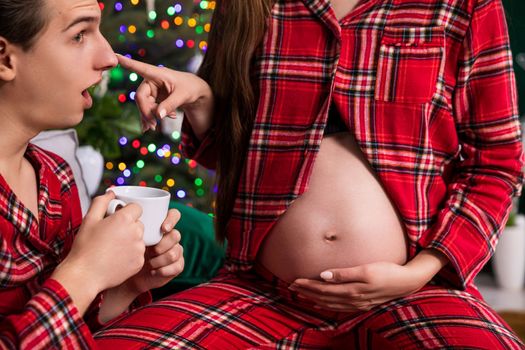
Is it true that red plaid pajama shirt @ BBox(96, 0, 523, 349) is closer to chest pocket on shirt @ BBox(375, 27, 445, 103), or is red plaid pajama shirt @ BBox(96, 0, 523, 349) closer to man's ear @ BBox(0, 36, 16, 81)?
chest pocket on shirt @ BBox(375, 27, 445, 103)

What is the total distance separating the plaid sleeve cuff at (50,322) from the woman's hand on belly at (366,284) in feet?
1.60


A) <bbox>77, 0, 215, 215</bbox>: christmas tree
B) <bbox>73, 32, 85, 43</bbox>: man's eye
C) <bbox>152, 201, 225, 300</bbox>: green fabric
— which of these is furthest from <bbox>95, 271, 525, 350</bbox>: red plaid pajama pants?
<bbox>77, 0, 215, 215</bbox>: christmas tree

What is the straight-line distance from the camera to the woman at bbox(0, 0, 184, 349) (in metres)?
1.01

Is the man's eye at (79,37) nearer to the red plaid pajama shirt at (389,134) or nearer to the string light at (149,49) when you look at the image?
the red plaid pajama shirt at (389,134)

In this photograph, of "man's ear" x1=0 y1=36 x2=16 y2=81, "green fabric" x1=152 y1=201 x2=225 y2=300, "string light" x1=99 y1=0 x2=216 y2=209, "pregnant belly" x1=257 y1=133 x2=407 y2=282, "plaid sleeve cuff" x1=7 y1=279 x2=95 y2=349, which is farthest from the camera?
"string light" x1=99 y1=0 x2=216 y2=209

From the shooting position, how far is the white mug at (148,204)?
1.10 metres

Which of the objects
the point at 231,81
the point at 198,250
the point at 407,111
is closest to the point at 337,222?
the point at 407,111

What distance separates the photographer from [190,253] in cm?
218

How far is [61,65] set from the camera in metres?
1.12

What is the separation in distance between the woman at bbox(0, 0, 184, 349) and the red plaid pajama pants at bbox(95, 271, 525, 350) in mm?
121

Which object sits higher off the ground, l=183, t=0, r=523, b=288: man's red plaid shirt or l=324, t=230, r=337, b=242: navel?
l=183, t=0, r=523, b=288: man's red plaid shirt

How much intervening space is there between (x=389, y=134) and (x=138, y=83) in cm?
225

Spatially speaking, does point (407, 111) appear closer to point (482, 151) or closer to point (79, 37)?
point (482, 151)


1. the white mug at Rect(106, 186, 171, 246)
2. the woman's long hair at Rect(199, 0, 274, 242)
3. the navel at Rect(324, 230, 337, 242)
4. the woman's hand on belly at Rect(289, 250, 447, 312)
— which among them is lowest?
the woman's hand on belly at Rect(289, 250, 447, 312)
